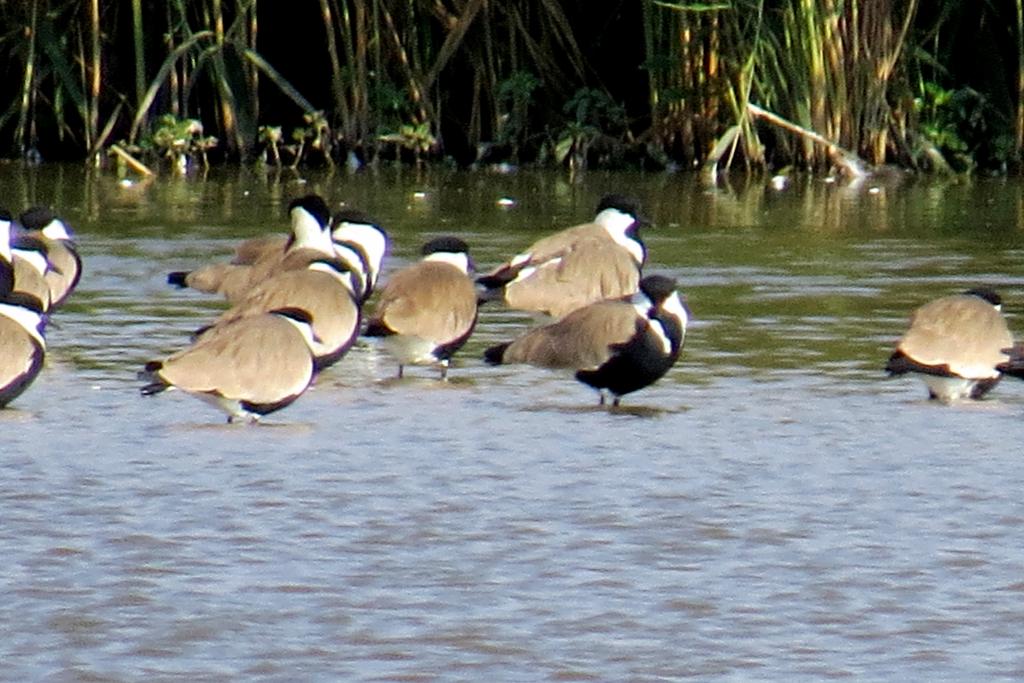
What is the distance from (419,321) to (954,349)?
200 centimetres

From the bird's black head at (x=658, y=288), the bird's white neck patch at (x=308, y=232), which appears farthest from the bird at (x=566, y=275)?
the bird's black head at (x=658, y=288)

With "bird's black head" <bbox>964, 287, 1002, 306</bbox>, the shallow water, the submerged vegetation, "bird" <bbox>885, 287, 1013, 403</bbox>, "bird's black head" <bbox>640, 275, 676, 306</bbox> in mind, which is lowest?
the shallow water

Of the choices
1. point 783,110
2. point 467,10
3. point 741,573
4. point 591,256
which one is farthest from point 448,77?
point 741,573

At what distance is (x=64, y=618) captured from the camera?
17.1ft

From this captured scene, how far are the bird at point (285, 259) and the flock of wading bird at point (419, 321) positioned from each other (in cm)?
1

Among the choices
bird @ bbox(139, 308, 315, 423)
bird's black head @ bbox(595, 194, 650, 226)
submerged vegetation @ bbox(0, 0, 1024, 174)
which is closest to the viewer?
bird @ bbox(139, 308, 315, 423)

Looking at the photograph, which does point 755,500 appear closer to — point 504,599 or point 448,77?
point 504,599

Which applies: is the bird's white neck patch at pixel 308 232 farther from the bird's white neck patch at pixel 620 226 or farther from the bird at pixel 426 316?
the bird's white neck patch at pixel 620 226

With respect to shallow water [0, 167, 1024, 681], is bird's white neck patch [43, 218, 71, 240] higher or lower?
higher

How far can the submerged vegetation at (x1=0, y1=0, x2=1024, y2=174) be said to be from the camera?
1770 cm

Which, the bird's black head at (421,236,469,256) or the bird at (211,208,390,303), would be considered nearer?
the bird's black head at (421,236,469,256)

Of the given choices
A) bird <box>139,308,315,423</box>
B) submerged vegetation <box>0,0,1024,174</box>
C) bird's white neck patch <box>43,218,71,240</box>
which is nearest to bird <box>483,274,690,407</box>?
bird <box>139,308,315,423</box>

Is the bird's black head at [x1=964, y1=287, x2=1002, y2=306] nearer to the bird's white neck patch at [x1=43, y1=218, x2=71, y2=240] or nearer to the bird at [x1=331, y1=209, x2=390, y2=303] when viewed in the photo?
the bird at [x1=331, y1=209, x2=390, y2=303]

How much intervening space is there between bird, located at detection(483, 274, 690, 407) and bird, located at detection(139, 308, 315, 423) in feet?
3.49
